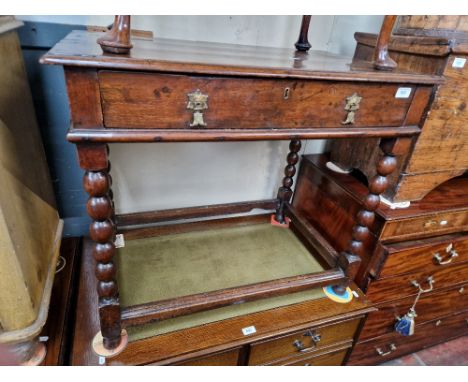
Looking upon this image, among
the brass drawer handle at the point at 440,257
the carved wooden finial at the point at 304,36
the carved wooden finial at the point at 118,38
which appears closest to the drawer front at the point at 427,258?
the brass drawer handle at the point at 440,257

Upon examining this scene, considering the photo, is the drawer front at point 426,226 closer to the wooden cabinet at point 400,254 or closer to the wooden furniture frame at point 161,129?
the wooden cabinet at point 400,254

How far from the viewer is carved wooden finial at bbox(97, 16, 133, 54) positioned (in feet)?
1.99

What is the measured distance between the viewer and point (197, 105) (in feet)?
2.17

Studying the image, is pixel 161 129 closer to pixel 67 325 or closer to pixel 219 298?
pixel 219 298

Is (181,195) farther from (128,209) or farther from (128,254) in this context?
Answer: (128,254)

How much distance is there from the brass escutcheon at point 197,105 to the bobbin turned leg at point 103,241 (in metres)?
0.20

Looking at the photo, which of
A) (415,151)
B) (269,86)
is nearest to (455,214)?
(415,151)

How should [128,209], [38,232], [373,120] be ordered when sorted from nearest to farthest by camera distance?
[373,120] < [38,232] < [128,209]

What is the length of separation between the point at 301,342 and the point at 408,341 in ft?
2.41

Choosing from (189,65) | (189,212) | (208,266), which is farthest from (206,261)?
(189,65)

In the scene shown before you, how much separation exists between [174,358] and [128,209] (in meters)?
0.67

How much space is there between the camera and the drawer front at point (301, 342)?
1035mm

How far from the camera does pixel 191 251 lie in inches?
50.3

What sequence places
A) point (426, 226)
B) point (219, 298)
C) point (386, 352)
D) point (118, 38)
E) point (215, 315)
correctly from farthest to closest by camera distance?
point (386, 352) < point (426, 226) < point (215, 315) < point (219, 298) < point (118, 38)
